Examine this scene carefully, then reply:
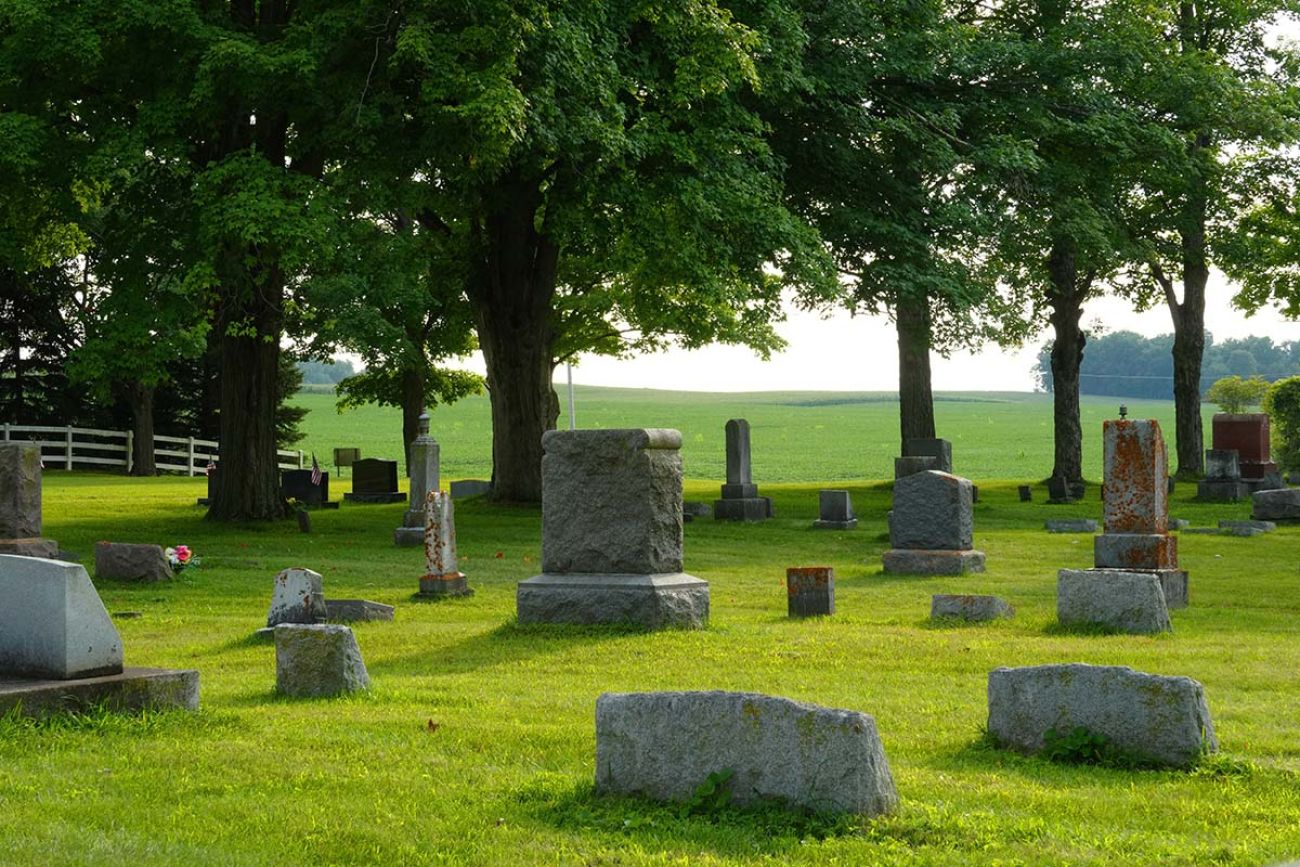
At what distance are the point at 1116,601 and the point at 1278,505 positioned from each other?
17811mm

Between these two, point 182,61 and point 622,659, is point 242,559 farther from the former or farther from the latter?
point 622,659

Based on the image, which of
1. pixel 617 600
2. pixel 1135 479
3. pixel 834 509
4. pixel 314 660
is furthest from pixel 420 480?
pixel 314 660

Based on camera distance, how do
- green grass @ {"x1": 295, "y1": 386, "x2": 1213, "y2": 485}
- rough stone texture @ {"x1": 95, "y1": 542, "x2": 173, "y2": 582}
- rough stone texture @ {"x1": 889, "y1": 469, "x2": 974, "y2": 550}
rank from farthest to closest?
green grass @ {"x1": 295, "y1": 386, "x2": 1213, "y2": 485} < rough stone texture @ {"x1": 889, "y1": 469, "x2": 974, "y2": 550} < rough stone texture @ {"x1": 95, "y1": 542, "x2": 173, "y2": 582}

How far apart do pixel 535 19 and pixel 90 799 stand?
18840mm

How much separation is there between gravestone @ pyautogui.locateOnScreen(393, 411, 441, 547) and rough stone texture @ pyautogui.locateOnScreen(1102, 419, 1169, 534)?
9.01 metres

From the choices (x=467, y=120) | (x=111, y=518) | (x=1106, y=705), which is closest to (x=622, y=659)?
(x=1106, y=705)

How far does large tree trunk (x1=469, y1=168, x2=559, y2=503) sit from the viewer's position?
32.5 metres

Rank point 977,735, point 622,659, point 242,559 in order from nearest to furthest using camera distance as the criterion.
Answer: point 977,735 < point 622,659 < point 242,559

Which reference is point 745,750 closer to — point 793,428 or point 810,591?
point 810,591

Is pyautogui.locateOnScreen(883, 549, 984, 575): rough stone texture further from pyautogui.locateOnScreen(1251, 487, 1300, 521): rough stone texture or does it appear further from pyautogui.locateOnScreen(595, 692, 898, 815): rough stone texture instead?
pyautogui.locateOnScreen(595, 692, 898, 815): rough stone texture

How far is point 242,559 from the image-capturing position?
70.0 feet

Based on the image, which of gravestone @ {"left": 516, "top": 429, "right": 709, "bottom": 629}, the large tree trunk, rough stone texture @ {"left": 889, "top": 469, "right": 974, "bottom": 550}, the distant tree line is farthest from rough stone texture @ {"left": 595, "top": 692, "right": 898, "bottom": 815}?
the distant tree line

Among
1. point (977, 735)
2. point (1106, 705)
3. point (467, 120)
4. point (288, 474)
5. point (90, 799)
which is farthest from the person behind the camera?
point (288, 474)

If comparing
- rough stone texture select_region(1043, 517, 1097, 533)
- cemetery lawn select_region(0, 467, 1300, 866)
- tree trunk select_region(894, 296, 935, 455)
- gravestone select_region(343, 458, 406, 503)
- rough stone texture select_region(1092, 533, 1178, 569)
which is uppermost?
tree trunk select_region(894, 296, 935, 455)
